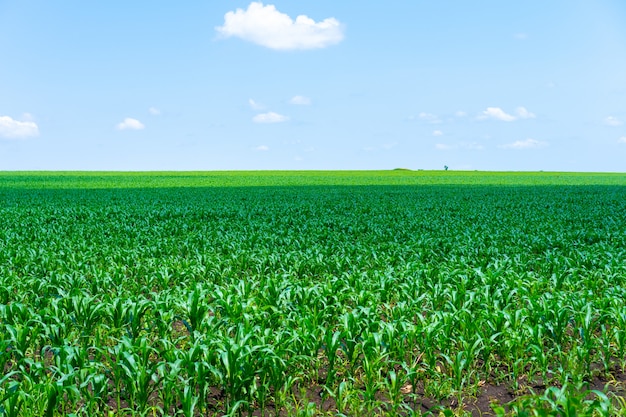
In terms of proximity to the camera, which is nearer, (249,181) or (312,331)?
(312,331)

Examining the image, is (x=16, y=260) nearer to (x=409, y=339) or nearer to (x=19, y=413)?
(x=19, y=413)

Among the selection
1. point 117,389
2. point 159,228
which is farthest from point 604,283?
point 159,228

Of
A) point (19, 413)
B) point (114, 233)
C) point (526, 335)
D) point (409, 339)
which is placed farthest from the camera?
point (114, 233)

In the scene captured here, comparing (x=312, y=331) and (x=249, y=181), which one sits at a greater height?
(x=249, y=181)

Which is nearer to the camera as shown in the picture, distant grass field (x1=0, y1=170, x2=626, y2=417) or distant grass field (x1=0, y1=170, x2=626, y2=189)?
distant grass field (x1=0, y1=170, x2=626, y2=417)

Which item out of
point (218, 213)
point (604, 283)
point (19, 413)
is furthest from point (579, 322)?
point (218, 213)

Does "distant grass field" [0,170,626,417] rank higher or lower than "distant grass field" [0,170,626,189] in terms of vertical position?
lower

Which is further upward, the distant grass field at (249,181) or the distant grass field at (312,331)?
the distant grass field at (249,181)

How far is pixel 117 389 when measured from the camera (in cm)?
510

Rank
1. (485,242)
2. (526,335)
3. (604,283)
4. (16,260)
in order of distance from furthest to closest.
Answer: (485,242) → (16,260) → (604,283) → (526,335)

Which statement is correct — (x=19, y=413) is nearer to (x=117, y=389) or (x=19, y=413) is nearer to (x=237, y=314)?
(x=117, y=389)

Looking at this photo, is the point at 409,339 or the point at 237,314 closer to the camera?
the point at 409,339

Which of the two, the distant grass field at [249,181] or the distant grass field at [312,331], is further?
the distant grass field at [249,181]

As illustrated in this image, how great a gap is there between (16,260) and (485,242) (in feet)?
35.8
